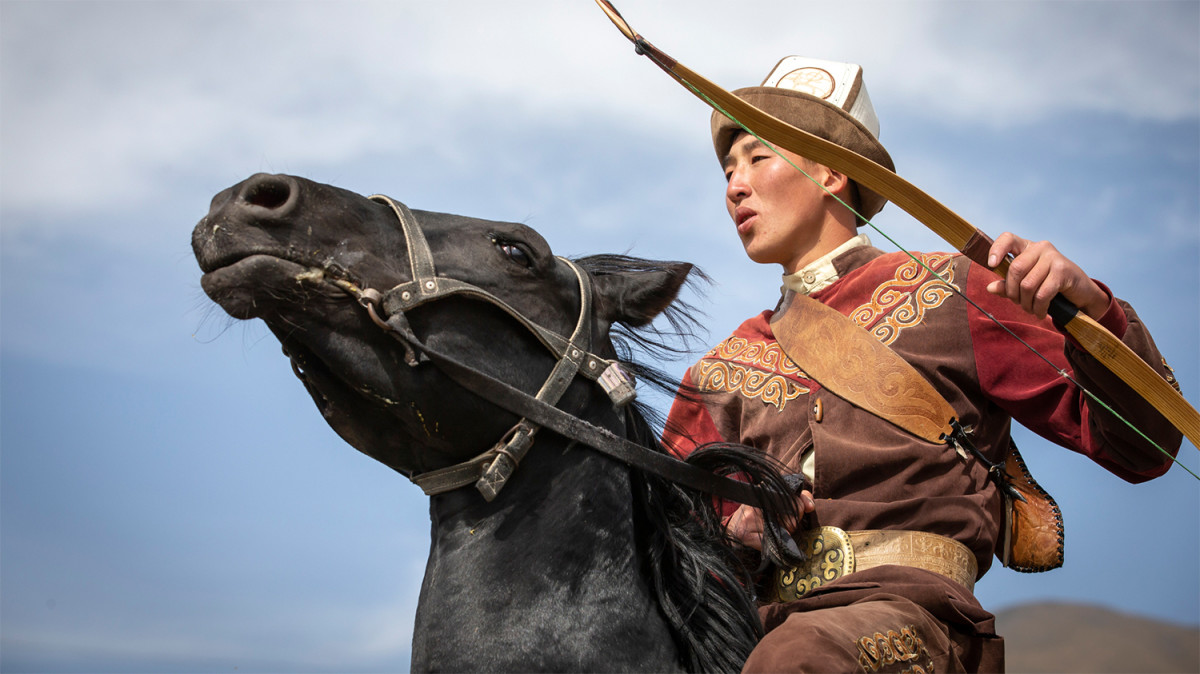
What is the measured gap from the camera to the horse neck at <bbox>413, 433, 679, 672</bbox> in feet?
8.78

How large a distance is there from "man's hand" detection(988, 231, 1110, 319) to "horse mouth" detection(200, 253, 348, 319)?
182 cm

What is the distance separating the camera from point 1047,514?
12.1ft

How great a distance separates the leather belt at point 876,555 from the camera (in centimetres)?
330

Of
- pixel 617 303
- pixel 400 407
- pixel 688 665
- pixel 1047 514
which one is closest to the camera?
pixel 400 407

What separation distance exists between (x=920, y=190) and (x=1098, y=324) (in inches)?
24.8

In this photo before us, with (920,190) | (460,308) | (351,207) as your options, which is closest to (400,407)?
(460,308)

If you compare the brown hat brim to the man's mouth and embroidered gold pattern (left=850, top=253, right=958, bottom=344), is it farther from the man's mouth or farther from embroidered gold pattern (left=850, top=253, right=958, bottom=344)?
embroidered gold pattern (left=850, top=253, right=958, bottom=344)

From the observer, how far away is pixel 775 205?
163 inches

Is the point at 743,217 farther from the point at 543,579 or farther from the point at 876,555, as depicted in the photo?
the point at 543,579

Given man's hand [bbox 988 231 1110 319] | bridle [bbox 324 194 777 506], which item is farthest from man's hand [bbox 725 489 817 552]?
man's hand [bbox 988 231 1110 319]

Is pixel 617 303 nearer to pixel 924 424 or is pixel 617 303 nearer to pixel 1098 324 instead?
pixel 924 424

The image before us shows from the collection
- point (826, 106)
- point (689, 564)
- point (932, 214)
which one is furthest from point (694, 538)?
point (826, 106)

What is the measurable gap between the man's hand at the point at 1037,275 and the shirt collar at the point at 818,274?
1.25 metres

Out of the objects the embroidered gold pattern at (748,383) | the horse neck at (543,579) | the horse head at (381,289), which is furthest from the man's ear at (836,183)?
the horse neck at (543,579)
